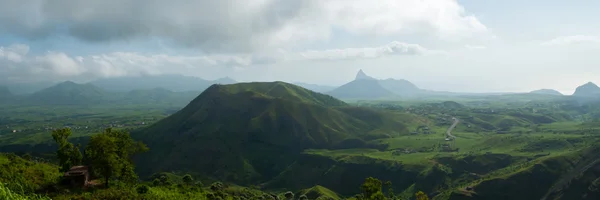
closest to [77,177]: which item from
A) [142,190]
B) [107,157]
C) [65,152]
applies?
[107,157]

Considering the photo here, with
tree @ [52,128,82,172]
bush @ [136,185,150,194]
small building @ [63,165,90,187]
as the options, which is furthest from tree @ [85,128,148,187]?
tree @ [52,128,82,172]

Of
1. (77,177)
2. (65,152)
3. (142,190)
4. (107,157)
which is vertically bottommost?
(142,190)

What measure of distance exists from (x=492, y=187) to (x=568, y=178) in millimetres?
36109

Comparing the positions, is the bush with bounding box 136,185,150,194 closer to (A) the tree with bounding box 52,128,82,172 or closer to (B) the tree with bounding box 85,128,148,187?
(B) the tree with bounding box 85,128,148,187

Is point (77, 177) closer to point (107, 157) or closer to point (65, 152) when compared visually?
point (107, 157)

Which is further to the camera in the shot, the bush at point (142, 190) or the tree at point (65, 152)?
the tree at point (65, 152)

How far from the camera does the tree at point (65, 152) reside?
77.9m

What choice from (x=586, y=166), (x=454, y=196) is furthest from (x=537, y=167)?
(x=454, y=196)

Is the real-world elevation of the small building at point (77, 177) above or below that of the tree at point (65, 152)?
below

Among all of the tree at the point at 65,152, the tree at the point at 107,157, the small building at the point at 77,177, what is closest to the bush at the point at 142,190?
the tree at the point at 107,157

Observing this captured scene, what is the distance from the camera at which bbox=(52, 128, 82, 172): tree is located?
7788cm

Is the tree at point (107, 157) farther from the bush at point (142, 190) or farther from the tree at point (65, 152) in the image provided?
the tree at point (65, 152)

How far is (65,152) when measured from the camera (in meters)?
79.2

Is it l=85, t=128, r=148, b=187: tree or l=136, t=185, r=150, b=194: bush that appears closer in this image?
l=85, t=128, r=148, b=187: tree
